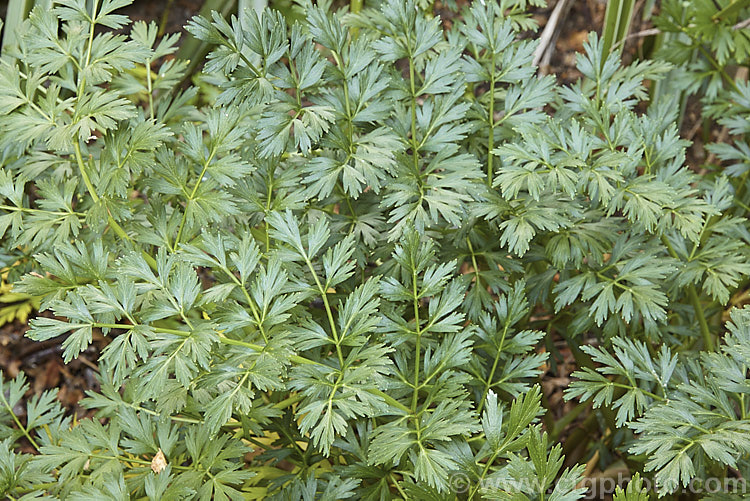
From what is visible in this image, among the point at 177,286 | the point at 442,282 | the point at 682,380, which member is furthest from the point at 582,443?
the point at 177,286

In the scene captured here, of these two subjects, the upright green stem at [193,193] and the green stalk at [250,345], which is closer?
the green stalk at [250,345]

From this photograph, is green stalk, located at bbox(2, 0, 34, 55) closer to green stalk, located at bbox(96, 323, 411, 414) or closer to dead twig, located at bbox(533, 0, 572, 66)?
green stalk, located at bbox(96, 323, 411, 414)

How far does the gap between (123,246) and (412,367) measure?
46 cm

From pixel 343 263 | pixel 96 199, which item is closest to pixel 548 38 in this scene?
pixel 343 263

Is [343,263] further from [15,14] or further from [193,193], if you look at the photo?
[15,14]

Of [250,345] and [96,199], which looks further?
[96,199]

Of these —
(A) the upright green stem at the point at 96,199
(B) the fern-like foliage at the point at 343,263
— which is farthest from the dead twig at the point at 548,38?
(A) the upright green stem at the point at 96,199

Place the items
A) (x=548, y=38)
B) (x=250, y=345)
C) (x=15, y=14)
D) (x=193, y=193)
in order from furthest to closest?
(x=548, y=38)
(x=15, y=14)
(x=193, y=193)
(x=250, y=345)

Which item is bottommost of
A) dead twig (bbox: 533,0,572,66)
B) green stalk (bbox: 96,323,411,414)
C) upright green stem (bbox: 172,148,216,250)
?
green stalk (bbox: 96,323,411,414)

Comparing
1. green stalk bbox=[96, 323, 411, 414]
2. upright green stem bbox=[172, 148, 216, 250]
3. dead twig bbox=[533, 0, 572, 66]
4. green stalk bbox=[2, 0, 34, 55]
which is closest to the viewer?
green stalk bbox=[96, 323, 411, 414]

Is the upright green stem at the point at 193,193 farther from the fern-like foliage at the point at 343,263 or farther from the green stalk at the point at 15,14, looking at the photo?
the green stalk at the point at 15,14

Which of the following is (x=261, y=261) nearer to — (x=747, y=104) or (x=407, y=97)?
(x=407, y=97)

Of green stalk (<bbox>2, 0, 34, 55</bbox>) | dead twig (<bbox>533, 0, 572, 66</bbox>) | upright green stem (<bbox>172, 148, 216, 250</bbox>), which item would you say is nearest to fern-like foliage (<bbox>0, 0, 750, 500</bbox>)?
upright green stem (<bbox>172, 148, 216, 250</bbox>)

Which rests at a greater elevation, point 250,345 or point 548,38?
point 548,38
